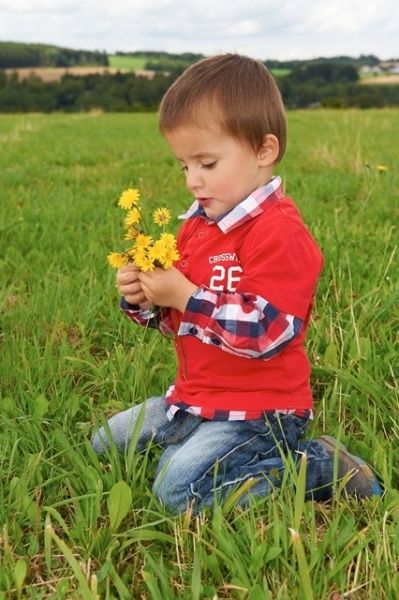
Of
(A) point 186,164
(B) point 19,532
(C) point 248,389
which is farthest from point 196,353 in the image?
(B) point 19,532

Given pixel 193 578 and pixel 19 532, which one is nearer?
pixel 193 578

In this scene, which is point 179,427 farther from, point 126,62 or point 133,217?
point 126,62

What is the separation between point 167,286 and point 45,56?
67830 mm

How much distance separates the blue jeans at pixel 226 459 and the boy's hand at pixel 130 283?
1.06 ft

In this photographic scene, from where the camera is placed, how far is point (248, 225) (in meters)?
2.10

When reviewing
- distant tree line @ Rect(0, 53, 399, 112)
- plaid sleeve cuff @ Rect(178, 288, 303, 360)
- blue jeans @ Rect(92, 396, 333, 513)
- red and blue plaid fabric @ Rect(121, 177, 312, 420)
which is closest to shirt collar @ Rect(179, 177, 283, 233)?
red and blue plaid fabric @ Rect(121, 177, 312, 420)

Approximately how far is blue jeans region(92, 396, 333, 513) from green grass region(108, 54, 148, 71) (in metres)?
59.9

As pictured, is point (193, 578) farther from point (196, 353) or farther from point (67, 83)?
point (67, 83)

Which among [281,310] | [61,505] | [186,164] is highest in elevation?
[186,164]

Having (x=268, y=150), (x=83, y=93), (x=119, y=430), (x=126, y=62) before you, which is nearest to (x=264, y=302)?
(x=268, y=150)

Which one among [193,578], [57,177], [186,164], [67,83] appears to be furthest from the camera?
[67,83]

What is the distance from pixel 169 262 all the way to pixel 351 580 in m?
0.89

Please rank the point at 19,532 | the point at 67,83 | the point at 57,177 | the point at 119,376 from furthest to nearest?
the point at 67,83
the point at 57,177
the point at 119,376
the point at 19,532

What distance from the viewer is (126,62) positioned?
64.4 meters
